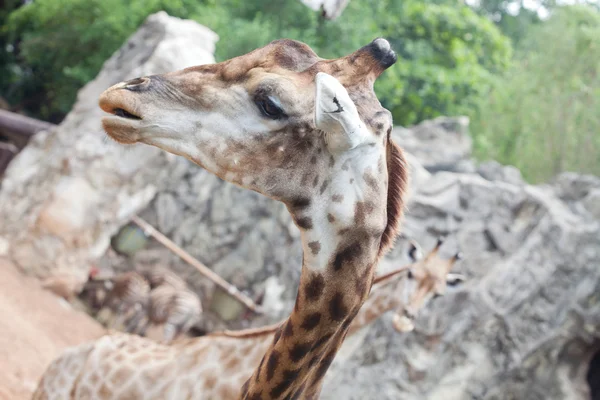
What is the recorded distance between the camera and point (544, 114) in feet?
34.8

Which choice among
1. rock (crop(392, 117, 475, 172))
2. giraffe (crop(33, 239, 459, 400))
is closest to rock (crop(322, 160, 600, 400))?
giraffe (crop(33, 239, 459, 400))

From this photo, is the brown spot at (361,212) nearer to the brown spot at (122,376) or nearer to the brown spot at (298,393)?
the brown spot at (298,393)

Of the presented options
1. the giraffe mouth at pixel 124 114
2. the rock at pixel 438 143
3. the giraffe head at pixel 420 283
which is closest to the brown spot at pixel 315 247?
the giraffe mouth at pixel 124 114

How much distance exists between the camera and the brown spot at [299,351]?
1531 millimetres

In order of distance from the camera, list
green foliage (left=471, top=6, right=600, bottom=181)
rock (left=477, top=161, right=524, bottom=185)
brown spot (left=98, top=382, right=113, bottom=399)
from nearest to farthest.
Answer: brown spot (left=98, top=382, right=113, bottom=399) → rock (left=477, top=161, right=524, bottom=185) → green foliage (left=471, top=6, right=600, bottom=181)

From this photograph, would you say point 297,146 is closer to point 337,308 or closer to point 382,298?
point 337,308

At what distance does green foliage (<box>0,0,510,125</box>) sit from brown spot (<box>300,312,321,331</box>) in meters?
7.82

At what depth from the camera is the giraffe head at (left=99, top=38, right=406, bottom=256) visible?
1.46 metres

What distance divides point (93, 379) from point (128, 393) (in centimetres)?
17

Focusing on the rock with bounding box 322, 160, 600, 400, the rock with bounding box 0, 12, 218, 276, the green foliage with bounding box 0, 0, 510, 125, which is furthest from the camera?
the green foliage with bounding box 0, 0, 510, 125

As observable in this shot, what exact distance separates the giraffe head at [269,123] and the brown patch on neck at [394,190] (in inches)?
2.1

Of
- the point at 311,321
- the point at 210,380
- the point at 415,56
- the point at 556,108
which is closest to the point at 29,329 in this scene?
the point at 210,380

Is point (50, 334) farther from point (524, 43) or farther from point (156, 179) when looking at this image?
point (524, 43)

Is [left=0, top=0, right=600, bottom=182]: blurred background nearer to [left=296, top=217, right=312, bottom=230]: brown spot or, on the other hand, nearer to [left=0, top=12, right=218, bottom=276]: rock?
[left=0, top=12, right=218, bottom=276]: rock
